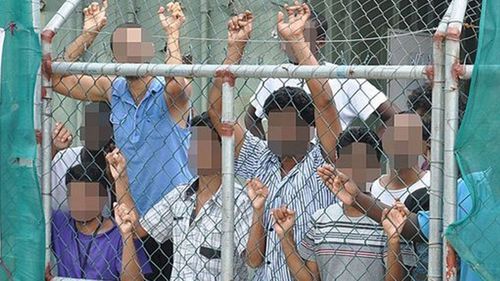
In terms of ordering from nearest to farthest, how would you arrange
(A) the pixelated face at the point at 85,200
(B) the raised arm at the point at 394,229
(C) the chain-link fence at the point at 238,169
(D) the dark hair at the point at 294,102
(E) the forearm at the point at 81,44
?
1. (B) the raised arm at the point at 394,229
2. (C) the chain-link fence at the point at 238,169
3. (D) the dark hair at the point at 294,102
4. (A) the pixelated face at the point at 85,200
5. (E) the forearm at the point at 81,44

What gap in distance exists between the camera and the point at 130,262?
328cm

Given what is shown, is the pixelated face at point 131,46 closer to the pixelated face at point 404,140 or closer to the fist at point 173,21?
the fist at point 173,21

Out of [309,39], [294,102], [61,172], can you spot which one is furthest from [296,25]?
[61,172]

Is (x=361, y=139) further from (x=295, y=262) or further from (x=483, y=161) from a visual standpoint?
(x=483, y=161)

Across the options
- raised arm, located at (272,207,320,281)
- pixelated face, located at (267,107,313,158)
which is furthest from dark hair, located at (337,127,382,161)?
raised arm, located at (272,207,320,281)

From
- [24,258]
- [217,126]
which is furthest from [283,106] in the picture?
[24,258]

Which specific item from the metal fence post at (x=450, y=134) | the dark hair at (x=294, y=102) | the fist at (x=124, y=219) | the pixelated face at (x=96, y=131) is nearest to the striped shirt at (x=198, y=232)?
the fist at (x=124, y=219)

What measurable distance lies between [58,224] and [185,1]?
2744 millimetres

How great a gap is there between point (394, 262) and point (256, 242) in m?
0.51

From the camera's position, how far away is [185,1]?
19.4 feet

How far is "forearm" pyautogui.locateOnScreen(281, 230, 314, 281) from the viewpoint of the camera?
10.3 ft

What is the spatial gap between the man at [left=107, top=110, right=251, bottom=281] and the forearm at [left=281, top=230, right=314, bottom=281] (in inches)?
6.6

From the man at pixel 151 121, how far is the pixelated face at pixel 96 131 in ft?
0.33

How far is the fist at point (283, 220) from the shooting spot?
3055 mm
